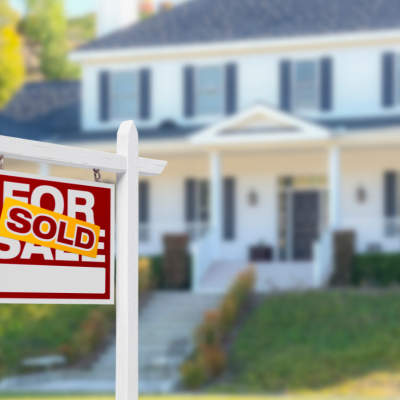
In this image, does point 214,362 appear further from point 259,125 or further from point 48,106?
point 48,106

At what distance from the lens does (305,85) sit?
819 inches

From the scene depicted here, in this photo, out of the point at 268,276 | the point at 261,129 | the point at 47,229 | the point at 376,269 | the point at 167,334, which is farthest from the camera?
the point at 261,129

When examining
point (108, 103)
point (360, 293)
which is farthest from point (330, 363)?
point (108, 103)

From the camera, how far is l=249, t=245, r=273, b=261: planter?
2042 centimetres

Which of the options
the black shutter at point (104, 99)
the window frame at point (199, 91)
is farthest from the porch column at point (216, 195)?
the black shutter at point (104, 99)

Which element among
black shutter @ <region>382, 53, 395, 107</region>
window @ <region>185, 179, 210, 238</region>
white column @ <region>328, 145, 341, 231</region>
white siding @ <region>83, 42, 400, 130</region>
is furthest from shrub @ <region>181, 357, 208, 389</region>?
black shutter @ <region>382, 53, 395, 107</region>

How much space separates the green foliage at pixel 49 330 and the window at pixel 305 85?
792cm

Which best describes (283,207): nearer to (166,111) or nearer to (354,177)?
(354,177)

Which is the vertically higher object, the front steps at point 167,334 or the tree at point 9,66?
the tree at point 9,66

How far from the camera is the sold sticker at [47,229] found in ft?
12.8

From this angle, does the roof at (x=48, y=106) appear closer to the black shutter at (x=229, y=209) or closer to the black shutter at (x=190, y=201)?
the black shutter at (x=190, y=201)

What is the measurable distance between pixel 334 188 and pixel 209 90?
468 centimetres

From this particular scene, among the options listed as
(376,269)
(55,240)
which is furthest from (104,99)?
(55,240)

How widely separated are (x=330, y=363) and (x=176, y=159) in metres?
9.66
